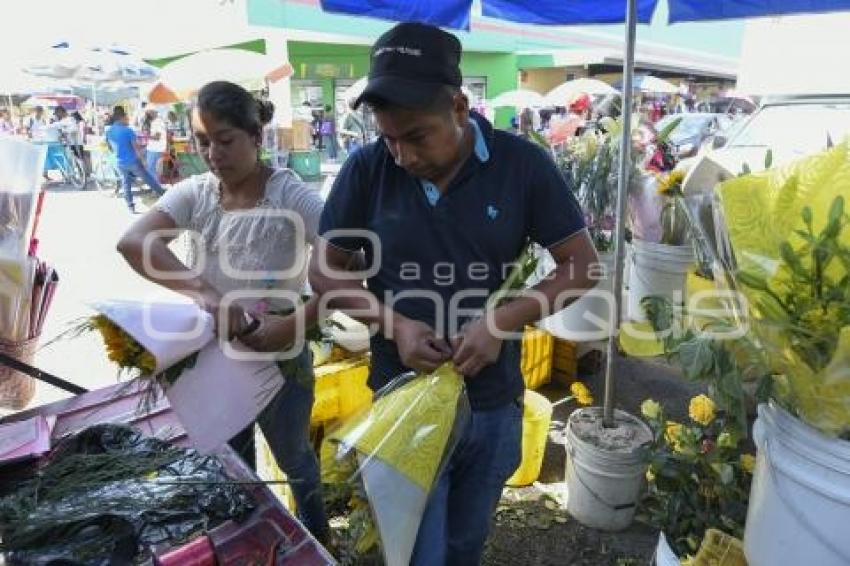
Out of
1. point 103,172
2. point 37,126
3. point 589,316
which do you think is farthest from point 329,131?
point 589,316

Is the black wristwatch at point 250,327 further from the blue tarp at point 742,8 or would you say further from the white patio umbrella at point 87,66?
the white patio umbrella at point 87,66

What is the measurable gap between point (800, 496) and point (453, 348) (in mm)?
709

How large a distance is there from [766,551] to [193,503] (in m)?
1.27

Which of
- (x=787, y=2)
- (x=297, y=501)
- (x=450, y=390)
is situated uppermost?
(x=787, y=2)

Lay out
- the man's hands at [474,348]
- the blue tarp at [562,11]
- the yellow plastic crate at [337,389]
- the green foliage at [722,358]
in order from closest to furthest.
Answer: the green foliage at [722,358], the man's hands at [474,348], the yellow plastic crate at [337,389], the blue tarp at [562,11]

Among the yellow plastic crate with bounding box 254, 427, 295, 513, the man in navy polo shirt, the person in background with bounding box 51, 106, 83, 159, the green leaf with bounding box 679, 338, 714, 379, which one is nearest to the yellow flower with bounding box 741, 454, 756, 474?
the man in navy polo shirt

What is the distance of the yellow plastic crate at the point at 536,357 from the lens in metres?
3.55

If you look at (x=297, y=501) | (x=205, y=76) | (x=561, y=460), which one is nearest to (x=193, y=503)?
(x=297, y=501)

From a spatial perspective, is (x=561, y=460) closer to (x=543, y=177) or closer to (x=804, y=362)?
(x=543, y=177)

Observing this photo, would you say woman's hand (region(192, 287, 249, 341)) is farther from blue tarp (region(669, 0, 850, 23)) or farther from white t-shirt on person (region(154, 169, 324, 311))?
blue tarp (region(669, 0, 850, 23))

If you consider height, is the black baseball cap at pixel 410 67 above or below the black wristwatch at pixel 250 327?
above

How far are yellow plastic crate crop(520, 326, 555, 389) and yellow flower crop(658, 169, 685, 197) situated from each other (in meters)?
1.06

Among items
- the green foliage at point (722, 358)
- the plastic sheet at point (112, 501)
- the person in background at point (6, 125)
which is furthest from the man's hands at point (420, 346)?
the person in background at point (6, 125)

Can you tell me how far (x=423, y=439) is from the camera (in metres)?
1.23
